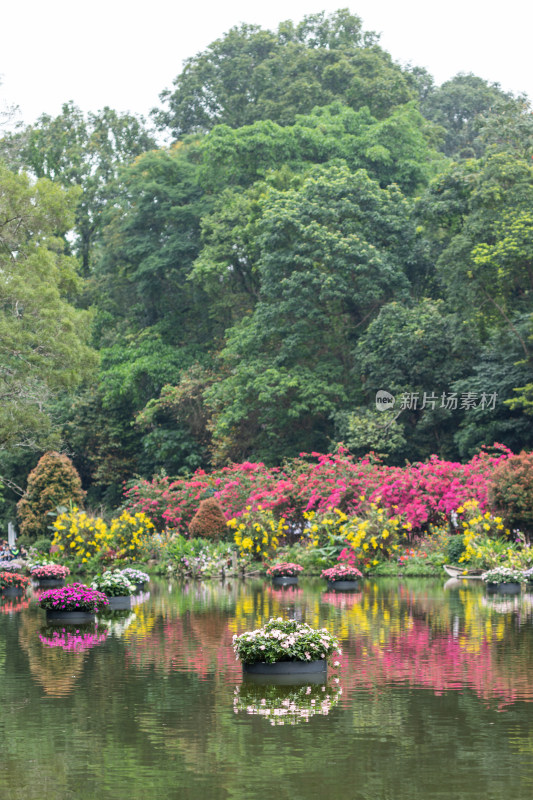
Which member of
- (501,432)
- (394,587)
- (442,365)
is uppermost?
(442,365)

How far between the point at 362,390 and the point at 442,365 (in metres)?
3.36

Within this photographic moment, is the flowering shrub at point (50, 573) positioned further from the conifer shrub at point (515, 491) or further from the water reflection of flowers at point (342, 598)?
the conifer shrub at point (515, 491)

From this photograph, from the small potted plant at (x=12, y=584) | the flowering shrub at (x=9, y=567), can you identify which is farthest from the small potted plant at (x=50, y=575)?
the flowering shrub at (x=9, y=567)

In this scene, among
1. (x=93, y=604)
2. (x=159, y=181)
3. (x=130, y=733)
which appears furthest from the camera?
(x=159, y=181)

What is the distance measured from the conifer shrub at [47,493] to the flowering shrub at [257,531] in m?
7.34

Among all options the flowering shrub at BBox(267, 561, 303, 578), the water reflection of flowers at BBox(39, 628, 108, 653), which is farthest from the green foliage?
the water reflection of flowers at BBox(39, 628, 108, 653)

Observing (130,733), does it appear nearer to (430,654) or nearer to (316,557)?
(430,654)

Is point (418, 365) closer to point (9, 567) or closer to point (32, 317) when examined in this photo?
point (32, 317)

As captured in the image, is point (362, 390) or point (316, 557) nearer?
point (316, 557)

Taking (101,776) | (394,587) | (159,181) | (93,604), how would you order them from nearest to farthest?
1. (101,776)
2. (93,604)
3. (394,587)
4. (159,181)

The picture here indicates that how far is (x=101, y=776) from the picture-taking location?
7.08 meters

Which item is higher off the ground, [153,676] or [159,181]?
[159,181]

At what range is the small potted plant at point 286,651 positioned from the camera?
35.3ft

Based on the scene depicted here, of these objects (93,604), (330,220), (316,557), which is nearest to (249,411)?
(330,220)
